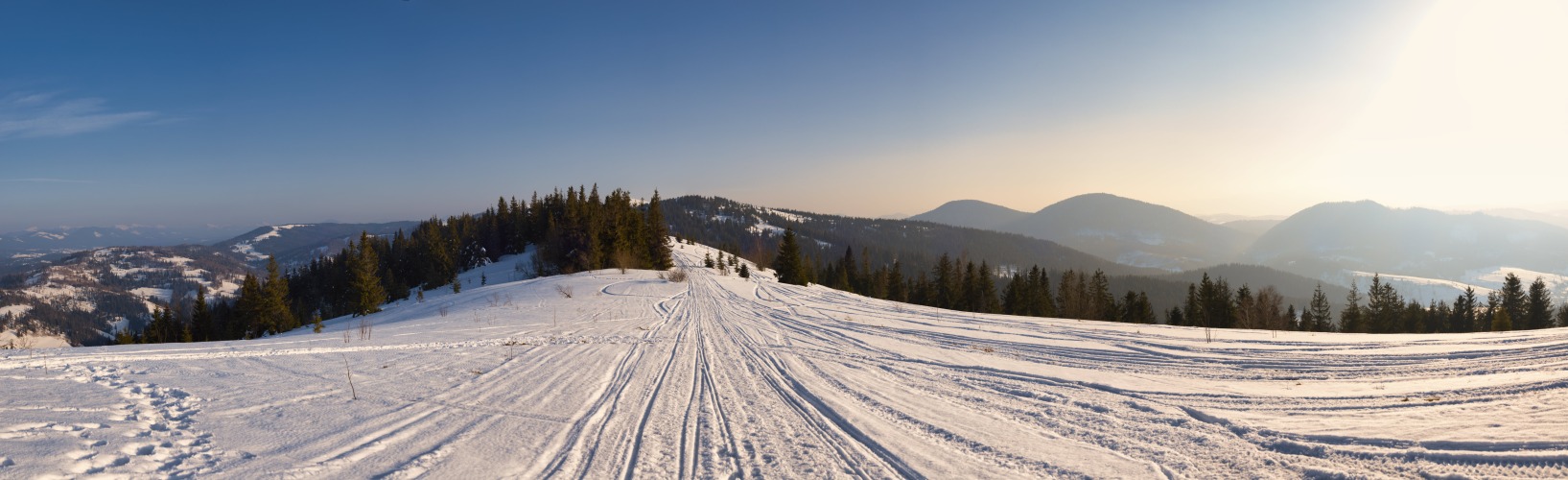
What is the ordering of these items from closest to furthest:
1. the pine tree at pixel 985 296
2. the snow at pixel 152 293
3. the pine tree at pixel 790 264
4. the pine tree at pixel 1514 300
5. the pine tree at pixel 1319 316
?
1. the pine tree at pixel 1514 300
2. the pine tree at pixel 790 264
3. the pine tree at pixel 1319 316
4. the pine tree at pixel 985 296
5. the snow at pixel 152 293

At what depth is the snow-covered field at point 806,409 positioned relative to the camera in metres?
3.78

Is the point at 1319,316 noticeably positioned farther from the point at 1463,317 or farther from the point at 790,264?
the point at 790,264

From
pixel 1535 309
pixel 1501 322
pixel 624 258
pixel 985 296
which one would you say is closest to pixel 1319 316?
pixel 1501 322

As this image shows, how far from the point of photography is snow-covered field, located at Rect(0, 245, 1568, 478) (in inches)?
149

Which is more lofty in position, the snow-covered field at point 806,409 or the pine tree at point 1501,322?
the snow-covered field at point 806,409

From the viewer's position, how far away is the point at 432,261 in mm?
53969

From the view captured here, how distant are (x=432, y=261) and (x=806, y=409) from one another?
6044 centimetres

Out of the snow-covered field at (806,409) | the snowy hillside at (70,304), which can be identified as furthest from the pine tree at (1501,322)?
the snowy hillside at (70,304)

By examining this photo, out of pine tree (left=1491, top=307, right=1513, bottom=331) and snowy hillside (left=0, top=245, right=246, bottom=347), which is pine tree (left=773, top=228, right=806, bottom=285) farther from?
snowy hillside (left=0, top=245, right=246, bottom=347)

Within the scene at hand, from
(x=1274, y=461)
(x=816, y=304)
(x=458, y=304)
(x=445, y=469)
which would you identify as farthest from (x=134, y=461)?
(x=458, y=304)

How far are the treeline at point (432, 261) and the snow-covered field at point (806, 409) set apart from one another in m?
16.0

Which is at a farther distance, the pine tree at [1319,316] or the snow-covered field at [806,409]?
the pine tree at [1319,316]

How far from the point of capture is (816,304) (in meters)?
18.7

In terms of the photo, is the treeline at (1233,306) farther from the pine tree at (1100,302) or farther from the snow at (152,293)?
the snow at (152,293)
